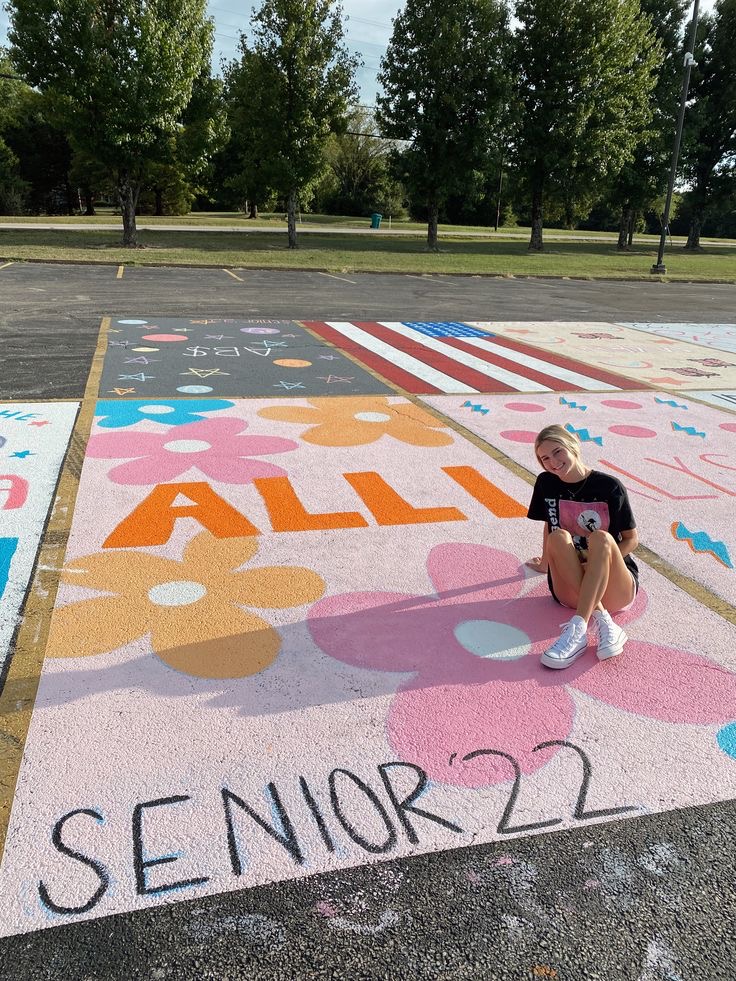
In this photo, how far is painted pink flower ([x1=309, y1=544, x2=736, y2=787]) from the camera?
3.00 meters

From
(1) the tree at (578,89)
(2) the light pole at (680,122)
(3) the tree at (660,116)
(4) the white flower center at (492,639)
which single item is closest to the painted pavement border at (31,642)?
(4) the white flower center at (492,639)

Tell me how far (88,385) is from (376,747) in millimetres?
6752

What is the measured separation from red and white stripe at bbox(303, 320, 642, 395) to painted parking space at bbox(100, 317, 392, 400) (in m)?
0.46

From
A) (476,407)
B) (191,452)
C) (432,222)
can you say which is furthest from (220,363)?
(432,222)

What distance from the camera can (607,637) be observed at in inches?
141

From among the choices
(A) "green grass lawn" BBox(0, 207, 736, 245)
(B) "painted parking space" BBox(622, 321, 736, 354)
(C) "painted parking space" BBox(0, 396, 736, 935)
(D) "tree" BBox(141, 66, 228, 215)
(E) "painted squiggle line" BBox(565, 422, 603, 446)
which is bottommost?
(C) "painted parking space" BBox(0, 396, 736, 935)

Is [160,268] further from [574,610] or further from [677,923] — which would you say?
[677,923]

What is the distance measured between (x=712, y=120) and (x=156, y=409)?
4556cm

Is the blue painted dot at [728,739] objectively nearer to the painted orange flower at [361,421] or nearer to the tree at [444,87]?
the painted orange flower at [361,421]

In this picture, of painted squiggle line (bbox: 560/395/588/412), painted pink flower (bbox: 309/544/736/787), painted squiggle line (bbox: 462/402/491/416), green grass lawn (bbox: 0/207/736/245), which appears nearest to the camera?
painted pink flower (bbox: 309/544/736/787)

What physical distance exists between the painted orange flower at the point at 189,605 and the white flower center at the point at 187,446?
5.70ft

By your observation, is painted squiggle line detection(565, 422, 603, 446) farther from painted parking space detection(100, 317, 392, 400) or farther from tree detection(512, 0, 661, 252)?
tree detection(512, 0, 661, 252)

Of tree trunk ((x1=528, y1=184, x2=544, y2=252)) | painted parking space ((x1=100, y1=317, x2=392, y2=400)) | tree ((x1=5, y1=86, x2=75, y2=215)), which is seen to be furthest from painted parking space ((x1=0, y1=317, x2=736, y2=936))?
tree ((x1=5, y1=86, x2=75, y2=215))

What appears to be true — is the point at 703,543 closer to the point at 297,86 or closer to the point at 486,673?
the point at 486,673
